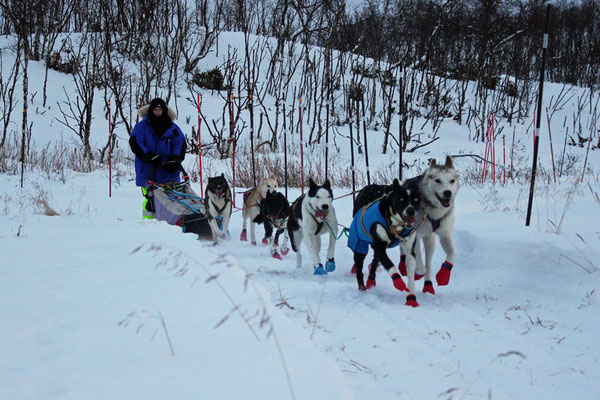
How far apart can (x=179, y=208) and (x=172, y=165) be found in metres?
0.77

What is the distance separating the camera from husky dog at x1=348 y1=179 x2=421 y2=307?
12.8 feet

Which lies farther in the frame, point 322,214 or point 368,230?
point 322,214

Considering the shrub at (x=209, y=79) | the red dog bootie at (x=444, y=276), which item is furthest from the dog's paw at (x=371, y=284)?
the shrub at (x=209, y=79)

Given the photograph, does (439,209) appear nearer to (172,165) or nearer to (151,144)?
(172,165)

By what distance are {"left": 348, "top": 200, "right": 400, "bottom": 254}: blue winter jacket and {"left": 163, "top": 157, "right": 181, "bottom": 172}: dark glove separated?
3.02 metres

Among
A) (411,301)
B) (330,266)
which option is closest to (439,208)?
(411,301)

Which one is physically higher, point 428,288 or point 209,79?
point 209,79

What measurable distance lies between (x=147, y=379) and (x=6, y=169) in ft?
36.3

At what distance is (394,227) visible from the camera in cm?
401

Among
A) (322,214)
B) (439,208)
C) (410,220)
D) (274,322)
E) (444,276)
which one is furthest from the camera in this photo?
(322,214)

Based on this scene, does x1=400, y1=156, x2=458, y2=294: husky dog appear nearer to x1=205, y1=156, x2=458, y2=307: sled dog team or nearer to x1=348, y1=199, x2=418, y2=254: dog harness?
x1=205, y1=156, x2=458, y2=307: sled dog team

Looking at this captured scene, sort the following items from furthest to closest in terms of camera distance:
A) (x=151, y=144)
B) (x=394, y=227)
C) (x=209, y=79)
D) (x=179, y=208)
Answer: (x=209, y=79), (x=151, y=144), (x=179, y=208), (x=394, y=227)

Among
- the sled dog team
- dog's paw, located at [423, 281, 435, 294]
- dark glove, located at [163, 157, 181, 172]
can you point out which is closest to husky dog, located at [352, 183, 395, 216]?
the sled dog team

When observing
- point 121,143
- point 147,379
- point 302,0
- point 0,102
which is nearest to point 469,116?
point 302,0
